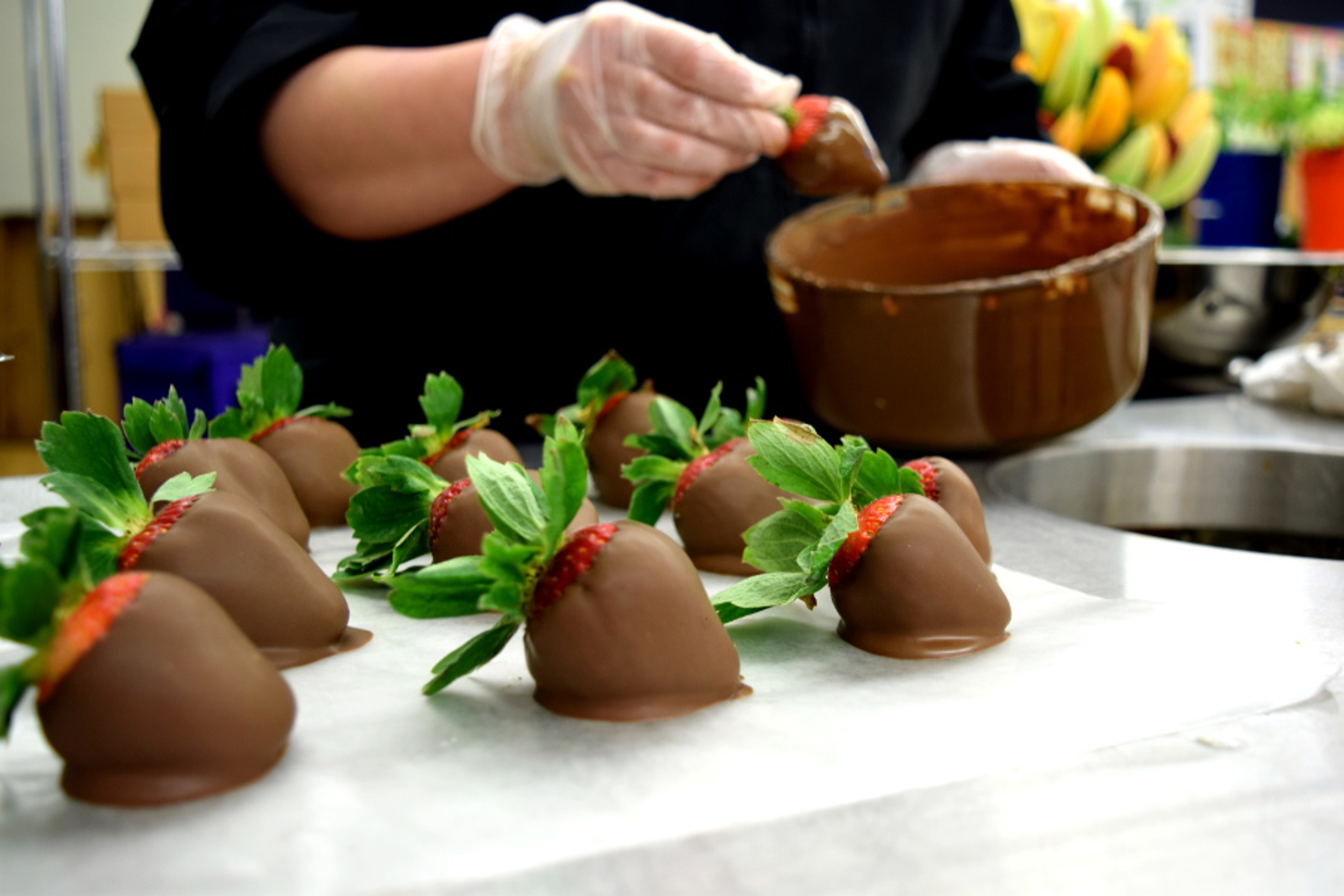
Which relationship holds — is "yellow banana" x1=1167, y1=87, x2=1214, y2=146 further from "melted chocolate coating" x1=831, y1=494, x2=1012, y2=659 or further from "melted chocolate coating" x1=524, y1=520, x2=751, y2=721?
"melted chocolate coating" x1=524, y1=520, x2=751, y2=721

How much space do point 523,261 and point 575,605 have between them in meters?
0.89

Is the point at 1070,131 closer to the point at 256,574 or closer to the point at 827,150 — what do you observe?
the point at 827,150

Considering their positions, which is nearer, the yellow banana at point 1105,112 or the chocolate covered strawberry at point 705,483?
the chocolate covered strawberry at point 705,483

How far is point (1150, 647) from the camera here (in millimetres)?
629

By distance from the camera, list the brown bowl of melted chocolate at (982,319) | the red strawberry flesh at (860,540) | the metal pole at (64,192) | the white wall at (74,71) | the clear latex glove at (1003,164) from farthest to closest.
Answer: the white wall at (74,71), the metal pole at (64,192), the clear latex glove at (1003,164), the brown bowl of melted chocolate at (982,319), the red strawberry flesh at (860,540)

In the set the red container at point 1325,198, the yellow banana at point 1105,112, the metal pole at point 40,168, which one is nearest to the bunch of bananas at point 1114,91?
the yellow banana at point 1105,112

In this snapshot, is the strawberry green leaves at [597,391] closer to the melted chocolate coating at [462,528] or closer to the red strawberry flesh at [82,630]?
the melted chocolate coating at [462,528]

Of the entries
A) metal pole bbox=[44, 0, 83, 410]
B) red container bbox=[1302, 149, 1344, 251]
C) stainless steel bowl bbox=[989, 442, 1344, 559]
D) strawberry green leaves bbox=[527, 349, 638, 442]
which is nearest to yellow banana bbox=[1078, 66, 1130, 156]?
stainless steel bowl bbox=[989, 442, 1344, 559]

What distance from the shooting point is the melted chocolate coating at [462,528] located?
2.31 feet

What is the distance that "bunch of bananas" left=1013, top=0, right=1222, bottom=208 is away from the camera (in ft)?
6.73

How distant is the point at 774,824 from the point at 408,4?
1102 millimetres

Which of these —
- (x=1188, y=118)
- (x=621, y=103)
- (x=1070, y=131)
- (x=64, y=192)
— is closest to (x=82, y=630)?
(x=621, y=103)

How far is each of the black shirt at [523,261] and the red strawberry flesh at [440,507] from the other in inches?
23.6

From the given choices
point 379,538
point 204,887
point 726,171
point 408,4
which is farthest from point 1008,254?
point 204,887
